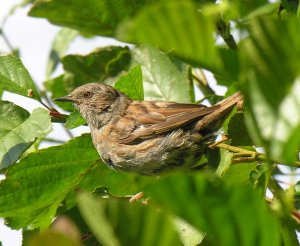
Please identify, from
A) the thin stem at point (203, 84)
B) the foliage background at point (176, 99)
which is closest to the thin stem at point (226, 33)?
the foliage background at point (176, 99)

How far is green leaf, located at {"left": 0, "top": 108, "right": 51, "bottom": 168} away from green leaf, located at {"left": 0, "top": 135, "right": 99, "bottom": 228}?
0.07m

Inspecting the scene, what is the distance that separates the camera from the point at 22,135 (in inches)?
132

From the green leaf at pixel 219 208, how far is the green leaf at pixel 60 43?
4123 mm

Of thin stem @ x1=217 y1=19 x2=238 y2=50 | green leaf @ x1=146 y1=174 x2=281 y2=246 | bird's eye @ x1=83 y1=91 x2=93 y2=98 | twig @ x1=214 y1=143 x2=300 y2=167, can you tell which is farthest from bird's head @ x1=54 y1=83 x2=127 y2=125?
green leaf @ x1=146 y1=174 x2=281 y2=246

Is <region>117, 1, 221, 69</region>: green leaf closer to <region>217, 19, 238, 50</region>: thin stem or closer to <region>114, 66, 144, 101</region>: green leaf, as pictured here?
<region>217, 19, 238, 50</region>: thin stem

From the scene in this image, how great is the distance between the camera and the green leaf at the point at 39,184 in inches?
120

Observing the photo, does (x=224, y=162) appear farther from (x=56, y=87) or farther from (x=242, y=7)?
(x=56, y=87)

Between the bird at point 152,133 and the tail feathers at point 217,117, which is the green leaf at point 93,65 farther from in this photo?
the tail feathers at point 217,117

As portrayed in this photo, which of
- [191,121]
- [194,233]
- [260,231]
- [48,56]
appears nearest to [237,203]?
[260,231]

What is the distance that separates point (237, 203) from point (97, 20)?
8.48 feet

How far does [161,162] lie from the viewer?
5.19 meters

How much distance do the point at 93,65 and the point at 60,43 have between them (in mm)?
1032

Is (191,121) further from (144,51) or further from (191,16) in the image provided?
(191,16)

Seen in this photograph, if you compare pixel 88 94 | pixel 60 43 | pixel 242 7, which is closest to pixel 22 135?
pixel 242 7
